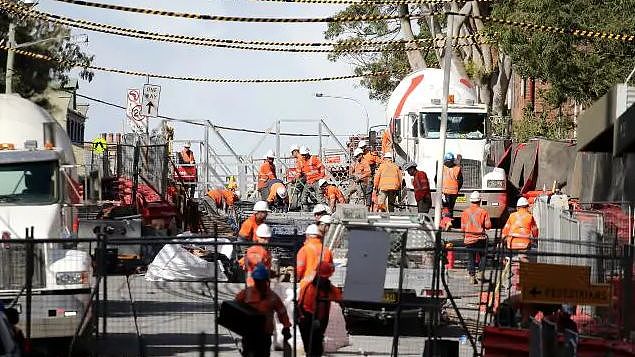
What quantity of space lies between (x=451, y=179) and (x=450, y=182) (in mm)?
68

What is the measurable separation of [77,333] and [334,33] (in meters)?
42.7

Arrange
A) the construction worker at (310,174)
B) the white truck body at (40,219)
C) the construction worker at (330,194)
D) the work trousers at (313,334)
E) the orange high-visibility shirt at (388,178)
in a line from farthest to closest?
the construction worker at (310,174) < the construction worker at (330,194) < the orange high-visibility shirt at (388,178) < the white truck body at (40,219) < the work trousers at (313,334)

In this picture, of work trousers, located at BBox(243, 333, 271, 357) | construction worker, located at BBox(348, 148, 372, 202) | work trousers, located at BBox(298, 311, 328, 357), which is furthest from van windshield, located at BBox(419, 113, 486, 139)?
work trousers, located at BBox(243, 333, 271, 357)

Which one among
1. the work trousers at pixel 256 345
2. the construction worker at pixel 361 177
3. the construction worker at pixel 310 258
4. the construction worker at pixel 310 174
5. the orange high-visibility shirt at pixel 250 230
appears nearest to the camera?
the work trousers at pixel 256 345

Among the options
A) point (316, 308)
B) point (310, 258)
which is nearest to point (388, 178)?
point (310, 258)

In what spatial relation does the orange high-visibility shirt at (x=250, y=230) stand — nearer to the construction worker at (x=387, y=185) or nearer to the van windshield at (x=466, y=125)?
the construction worker at (x=387, y=185)

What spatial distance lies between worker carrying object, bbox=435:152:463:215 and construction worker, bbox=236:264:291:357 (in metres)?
14.8

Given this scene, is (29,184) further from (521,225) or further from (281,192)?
(281,192)

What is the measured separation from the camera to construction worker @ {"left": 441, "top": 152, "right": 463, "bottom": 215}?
28969mm

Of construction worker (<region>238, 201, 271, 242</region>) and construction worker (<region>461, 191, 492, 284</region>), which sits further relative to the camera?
construction worker (<region>461, 191, 492, 284</region>)

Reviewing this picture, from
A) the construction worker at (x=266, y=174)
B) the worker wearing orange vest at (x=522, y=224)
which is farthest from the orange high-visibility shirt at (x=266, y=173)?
the worker wearing orange vest at (x=522, y=224)

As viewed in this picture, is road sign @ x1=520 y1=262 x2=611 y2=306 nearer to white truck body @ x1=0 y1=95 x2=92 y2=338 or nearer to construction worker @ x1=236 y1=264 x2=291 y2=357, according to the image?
construction worker @ x1=236 y1=264 x2=291 y2=357

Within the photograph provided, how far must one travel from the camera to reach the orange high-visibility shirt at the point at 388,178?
29656mm

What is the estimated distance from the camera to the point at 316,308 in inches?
606
